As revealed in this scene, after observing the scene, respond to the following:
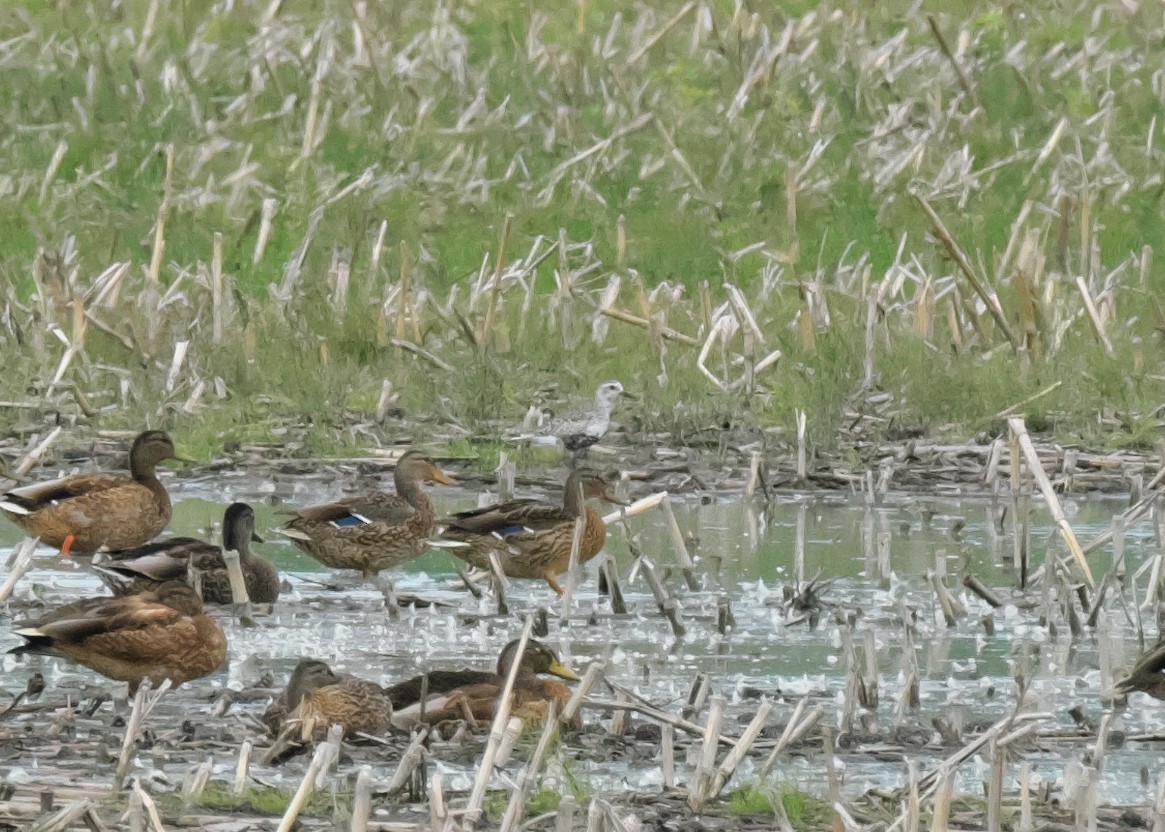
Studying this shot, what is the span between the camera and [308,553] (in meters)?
9.96

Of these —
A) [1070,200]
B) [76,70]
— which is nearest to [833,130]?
[1070,200]

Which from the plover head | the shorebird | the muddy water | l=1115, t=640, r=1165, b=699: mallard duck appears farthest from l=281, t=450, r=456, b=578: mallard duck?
l=1115, t=640, r=1165, b=699: mallard duck

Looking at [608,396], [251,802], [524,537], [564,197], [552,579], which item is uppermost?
[564,197]

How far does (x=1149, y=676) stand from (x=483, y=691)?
175cm

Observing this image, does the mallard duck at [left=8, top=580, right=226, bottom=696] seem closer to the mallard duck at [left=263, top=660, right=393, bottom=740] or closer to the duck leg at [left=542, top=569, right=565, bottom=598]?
the mallard duck at [left=263, top=660, right=393, bottom=740]

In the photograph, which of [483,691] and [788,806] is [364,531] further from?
[788,806]

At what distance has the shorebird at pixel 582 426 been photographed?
11.6 m

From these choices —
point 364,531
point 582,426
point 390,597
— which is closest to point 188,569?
point 390,597

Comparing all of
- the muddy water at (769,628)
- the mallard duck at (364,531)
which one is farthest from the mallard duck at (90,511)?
the mallard duck at (364,531)

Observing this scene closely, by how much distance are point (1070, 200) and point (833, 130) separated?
2290 mm

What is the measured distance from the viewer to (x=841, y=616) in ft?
27.2

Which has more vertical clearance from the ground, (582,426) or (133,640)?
(582,426)

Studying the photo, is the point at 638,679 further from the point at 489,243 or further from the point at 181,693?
the point at 489,243

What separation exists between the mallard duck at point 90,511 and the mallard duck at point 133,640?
2.40 meters
